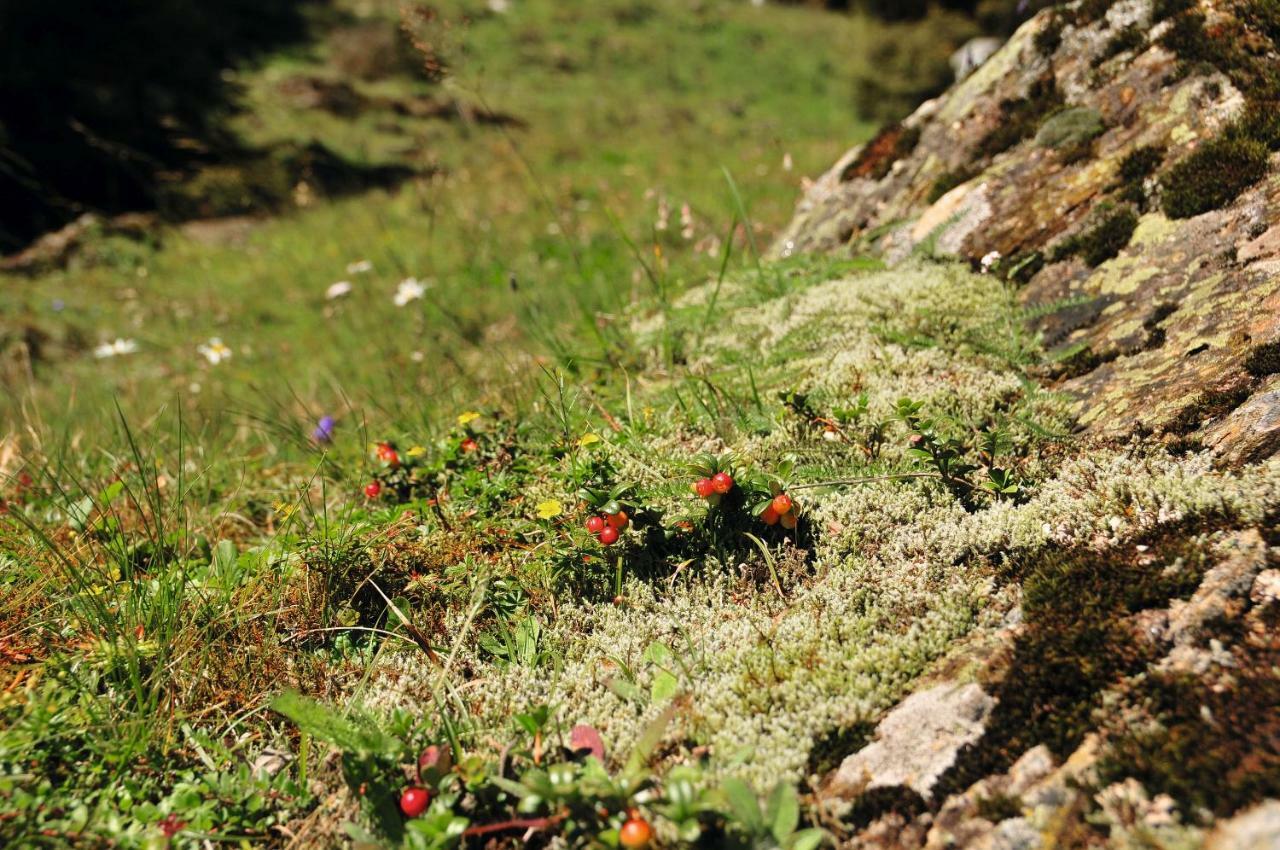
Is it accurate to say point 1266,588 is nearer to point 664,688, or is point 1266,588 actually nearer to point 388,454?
point 664,688

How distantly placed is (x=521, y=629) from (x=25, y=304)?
9.04 metres

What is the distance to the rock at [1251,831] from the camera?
4.57 feet

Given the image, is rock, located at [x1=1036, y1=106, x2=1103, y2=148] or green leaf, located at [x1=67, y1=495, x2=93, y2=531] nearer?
green leaf, located at [x1=67, y1=495, x2=93, y2=531]

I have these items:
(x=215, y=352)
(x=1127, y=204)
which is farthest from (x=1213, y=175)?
(x=215, y=352)

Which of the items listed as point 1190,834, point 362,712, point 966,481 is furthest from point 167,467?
point 1190,834

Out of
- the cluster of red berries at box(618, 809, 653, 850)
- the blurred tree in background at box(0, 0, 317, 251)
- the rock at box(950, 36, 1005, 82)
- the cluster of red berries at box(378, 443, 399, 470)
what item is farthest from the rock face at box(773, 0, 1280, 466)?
the blurred tree in background at box(0, 0, 317, 251)

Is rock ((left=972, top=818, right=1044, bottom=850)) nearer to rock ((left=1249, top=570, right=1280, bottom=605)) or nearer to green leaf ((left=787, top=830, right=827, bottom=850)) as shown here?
green leaf ((left=787, top=830, right=827, bottom=850))

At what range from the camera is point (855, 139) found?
579 inches

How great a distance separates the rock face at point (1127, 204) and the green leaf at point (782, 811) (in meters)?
1.64

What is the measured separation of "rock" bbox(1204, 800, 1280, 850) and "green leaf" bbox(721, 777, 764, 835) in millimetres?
847

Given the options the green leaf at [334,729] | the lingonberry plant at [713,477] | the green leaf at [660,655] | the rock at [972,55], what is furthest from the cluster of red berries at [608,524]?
the rock at [972,55]

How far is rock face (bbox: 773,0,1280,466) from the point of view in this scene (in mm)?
2592

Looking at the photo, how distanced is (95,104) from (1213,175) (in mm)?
13197

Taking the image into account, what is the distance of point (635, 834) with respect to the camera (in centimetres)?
168
